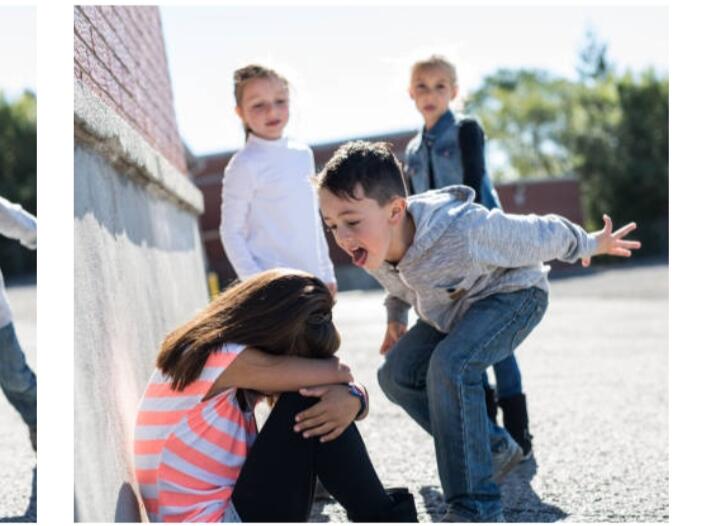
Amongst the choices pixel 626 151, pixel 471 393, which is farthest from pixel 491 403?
pixel 626 151

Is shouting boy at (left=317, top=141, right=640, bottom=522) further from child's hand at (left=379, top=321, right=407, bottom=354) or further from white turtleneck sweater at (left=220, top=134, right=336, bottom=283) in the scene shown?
white turtleneck sweater at (left=220, top=134, right=336, bottom=283)

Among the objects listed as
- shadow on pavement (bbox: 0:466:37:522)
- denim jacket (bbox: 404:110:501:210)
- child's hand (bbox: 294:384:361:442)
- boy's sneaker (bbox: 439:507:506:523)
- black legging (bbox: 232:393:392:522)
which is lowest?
shadow on pavement (bbox: 0:466:37:522)

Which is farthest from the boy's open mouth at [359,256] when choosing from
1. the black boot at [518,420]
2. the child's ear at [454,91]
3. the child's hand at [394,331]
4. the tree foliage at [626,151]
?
the tree foliage at [626,151]

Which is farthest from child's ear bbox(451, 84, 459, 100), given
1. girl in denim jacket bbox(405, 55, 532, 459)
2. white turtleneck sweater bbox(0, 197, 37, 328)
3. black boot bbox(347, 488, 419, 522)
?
black boot bbox(347, 488, 419, 522)

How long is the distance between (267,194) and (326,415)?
166 centimetres

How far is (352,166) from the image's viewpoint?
3100mm

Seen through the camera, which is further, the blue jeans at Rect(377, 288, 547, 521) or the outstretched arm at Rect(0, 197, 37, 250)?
the outstretched arm at Rect(0, 197, 37, 250)

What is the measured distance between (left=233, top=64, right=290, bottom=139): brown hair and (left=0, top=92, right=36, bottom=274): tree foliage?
57.5 feet

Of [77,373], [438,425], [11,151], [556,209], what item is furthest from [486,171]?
[556,209]

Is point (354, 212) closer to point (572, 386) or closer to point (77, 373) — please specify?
point (77, 373)

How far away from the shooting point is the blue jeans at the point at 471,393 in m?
3.04

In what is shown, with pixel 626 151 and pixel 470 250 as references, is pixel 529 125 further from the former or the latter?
pixel 470 250

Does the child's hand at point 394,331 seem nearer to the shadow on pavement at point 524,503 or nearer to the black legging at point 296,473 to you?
the shadow on pavement at point 524,503

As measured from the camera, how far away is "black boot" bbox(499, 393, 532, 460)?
14.0 ft
